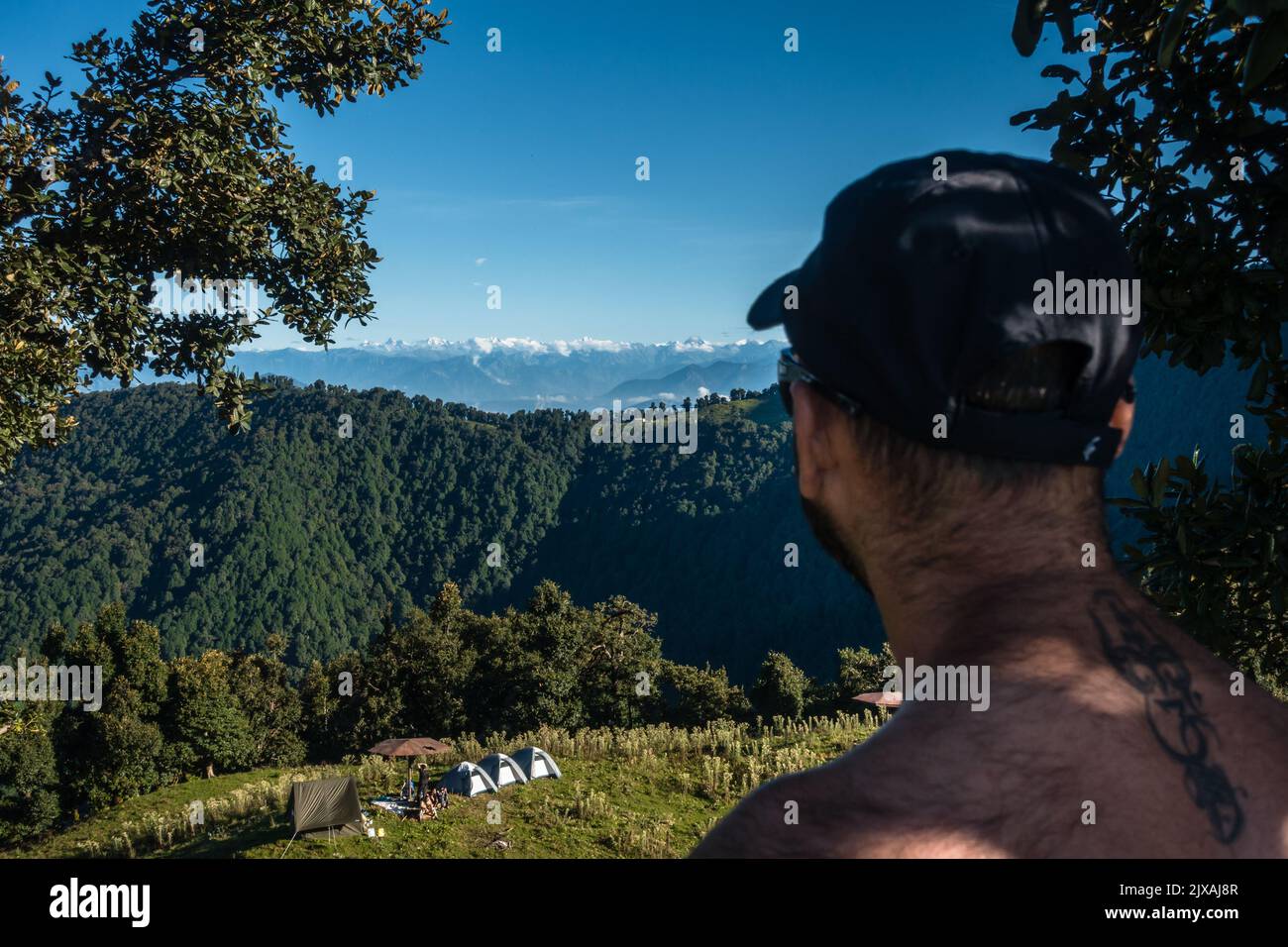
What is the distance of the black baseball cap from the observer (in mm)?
1304

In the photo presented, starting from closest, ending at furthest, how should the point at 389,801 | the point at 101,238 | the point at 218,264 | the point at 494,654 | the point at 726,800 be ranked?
the point at 101,238 < the point at 218,264 < the point at 726,800 < the point at 389,801 < the point at 494,654

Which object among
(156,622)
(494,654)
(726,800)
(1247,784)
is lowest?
(156,622)

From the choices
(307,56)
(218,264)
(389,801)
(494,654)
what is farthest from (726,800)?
(494,654)

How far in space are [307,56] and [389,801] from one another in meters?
17.8

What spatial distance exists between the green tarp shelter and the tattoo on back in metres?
18.7

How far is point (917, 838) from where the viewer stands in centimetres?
106

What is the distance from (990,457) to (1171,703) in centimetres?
45

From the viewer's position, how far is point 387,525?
166 m

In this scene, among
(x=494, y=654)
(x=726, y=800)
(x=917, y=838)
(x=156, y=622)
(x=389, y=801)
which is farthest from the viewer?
(x=156, y=622)

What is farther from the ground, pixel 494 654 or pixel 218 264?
pixel 218 264
